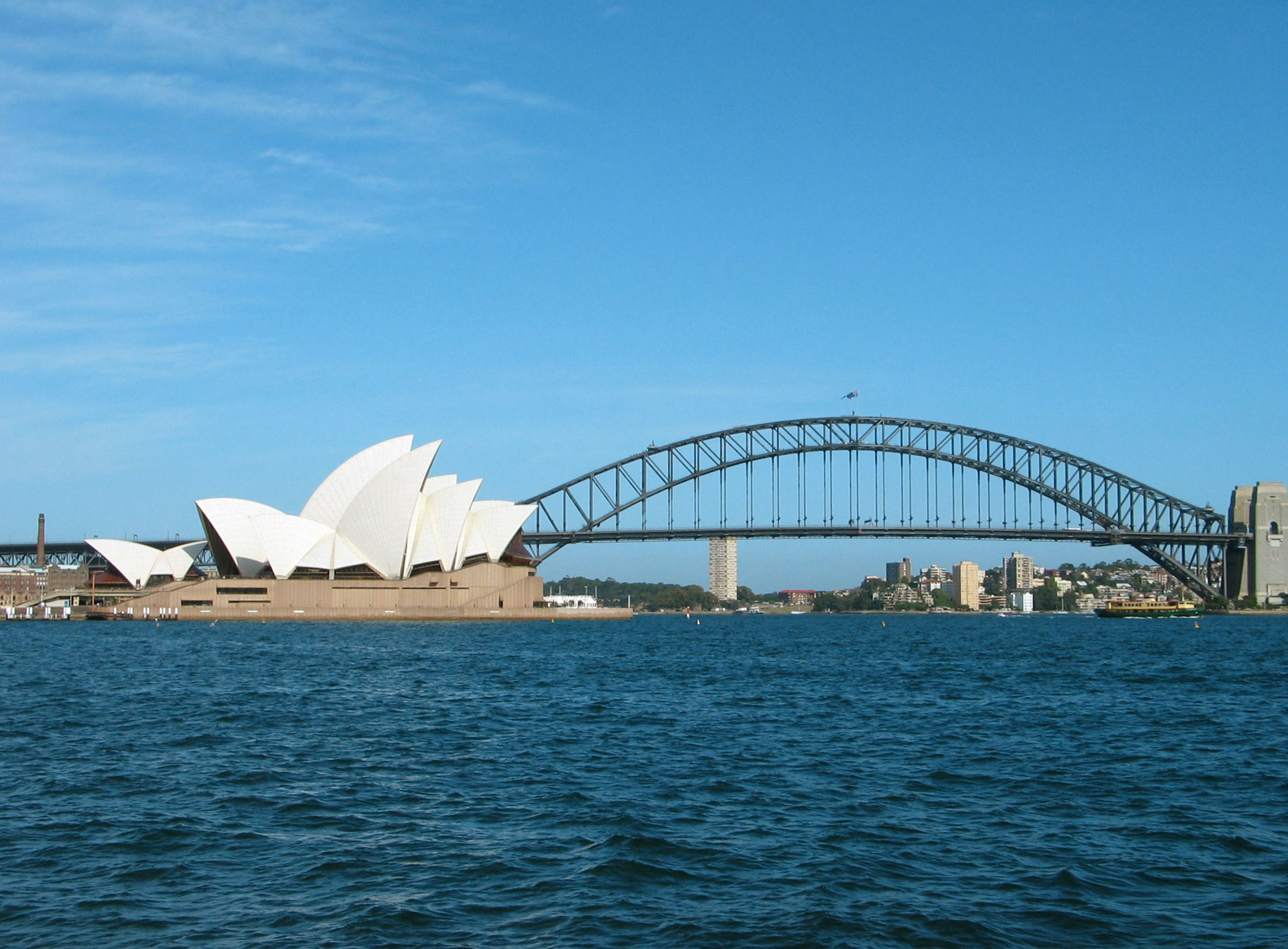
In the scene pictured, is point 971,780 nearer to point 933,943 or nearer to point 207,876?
point 933,943

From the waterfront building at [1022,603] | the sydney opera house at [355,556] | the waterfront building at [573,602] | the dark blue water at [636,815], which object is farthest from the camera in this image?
the waterfront building at [1022,603]

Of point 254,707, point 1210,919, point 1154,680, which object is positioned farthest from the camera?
point 1154,680

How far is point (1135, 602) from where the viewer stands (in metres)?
109

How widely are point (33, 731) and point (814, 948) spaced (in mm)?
15685

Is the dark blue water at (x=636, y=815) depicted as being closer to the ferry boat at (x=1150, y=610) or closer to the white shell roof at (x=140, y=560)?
the white shell roof at (x=140, y=560)

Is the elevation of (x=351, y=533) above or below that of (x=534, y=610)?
above

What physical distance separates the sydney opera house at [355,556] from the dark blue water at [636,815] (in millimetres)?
42950

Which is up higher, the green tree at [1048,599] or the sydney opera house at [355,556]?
the sydney opera house at [355,556]

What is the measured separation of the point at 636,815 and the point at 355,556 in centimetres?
6348

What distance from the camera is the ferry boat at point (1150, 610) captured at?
3812 inches

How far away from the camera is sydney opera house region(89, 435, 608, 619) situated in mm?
72500

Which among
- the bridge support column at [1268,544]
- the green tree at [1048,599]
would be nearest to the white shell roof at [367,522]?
the bridge support column at [1268,544]

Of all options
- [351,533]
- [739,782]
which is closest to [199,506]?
[351,533]

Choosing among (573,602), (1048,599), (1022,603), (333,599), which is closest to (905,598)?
(1022,603)
